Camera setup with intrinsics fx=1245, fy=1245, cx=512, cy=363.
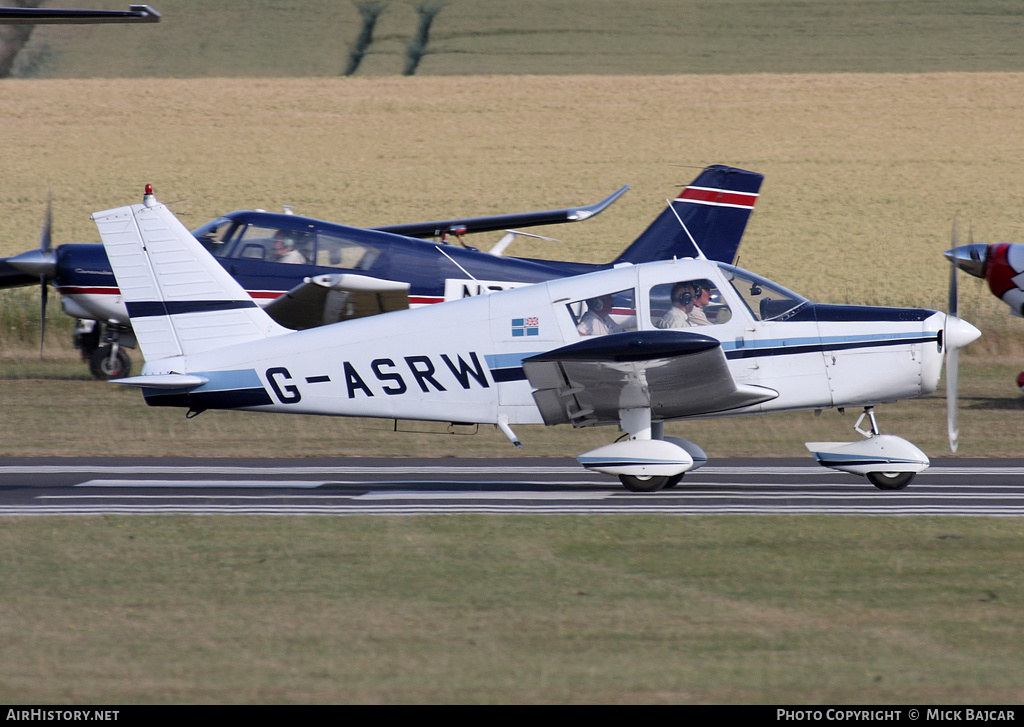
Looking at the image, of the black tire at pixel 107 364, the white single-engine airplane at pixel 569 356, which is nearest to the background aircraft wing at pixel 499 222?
the black tire at pixel 107 364

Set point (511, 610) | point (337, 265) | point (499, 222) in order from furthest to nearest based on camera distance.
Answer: point (499, 222) < point (337, 265) < point (511, 610)

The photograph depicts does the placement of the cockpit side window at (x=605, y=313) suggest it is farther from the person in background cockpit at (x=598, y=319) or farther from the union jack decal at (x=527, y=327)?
the union jack decal at (x=527, y=327)

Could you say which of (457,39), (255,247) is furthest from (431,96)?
(255,247)

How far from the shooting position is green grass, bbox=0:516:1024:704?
5.47 metres

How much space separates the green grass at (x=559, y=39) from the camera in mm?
60062

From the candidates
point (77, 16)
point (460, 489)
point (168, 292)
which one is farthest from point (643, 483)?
point (77, 16)

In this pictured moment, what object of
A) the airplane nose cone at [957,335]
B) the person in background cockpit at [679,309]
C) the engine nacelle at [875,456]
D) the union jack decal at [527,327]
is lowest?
the engine nacelle at [875,456]

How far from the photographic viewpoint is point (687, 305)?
33.8 feet

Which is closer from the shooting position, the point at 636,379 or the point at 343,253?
the point at 636,379

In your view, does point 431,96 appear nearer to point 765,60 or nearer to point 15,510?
point 765,60

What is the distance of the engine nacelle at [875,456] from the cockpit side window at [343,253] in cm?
804

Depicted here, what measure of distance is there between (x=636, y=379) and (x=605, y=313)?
2.05 feet

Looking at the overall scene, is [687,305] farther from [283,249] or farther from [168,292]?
[283,249]

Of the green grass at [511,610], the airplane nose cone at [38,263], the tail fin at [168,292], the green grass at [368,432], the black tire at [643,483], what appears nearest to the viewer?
the green grass at [511,610]
